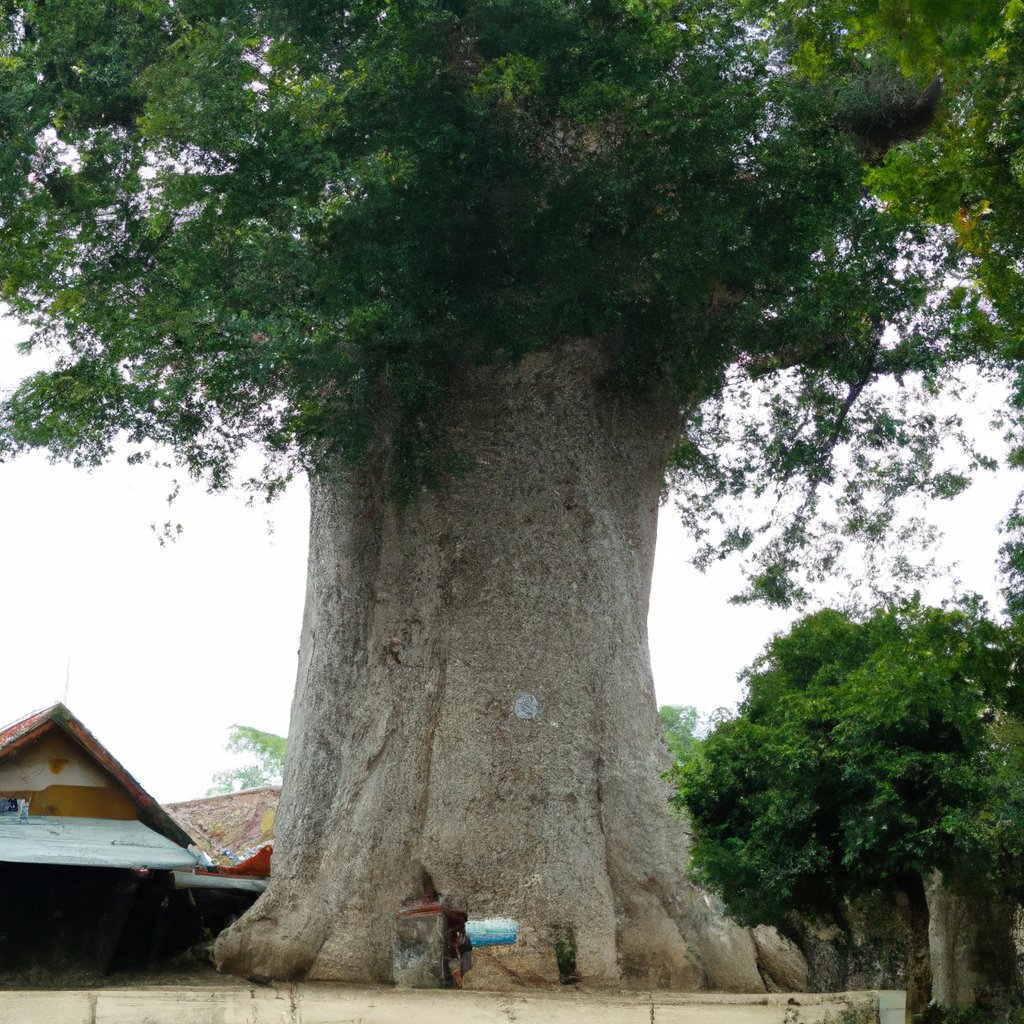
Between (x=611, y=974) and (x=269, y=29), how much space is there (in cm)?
800

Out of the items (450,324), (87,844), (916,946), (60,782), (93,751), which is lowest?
(916,946)

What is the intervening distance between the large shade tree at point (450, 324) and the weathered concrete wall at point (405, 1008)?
2.82ft

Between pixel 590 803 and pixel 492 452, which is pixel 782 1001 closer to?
pixel 590 803

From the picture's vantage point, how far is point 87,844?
11.4 m

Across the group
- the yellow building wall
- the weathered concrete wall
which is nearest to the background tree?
the weathered concrete wall

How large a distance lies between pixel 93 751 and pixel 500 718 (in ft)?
17.9

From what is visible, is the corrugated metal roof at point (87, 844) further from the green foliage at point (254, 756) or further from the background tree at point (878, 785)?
the green foliage at point (254, 756)

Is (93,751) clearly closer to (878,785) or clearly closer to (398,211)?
(398,211)

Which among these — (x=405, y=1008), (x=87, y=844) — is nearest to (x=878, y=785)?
(x=405, y=1008)

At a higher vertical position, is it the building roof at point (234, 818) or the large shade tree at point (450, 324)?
the large shade tree at point (450, 324)


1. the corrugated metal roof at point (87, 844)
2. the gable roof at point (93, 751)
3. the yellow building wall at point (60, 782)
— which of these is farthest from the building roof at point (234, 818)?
the corrugated metal roof at point (87, 844)

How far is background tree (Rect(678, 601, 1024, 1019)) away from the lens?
8.22 m

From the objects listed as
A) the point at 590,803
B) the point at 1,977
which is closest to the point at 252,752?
the point at 1,977

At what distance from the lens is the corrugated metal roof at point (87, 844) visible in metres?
10.5
